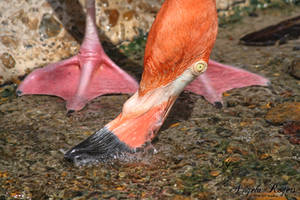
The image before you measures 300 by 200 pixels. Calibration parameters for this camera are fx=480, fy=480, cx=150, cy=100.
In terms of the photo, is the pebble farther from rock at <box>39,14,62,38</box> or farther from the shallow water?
rock at <box>39,14,62,38</box>

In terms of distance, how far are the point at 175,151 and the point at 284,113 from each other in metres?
0.73

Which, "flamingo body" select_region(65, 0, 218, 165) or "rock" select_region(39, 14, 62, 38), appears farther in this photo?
"rock" select_region(39, 14, 62, 38)

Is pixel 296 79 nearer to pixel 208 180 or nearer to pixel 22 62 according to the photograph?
pixel 208 180

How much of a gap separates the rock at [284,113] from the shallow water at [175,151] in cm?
1

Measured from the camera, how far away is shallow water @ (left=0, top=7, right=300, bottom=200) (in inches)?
84.5

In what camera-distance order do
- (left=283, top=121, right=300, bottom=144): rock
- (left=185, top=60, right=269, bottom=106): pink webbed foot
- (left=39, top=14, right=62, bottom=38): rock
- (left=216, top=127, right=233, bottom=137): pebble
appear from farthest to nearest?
1. (left=39, top=14, right=62, bottom=38): rock
2. (left=185, top=60, right=269, bottom=106): pink webbed foot
3. (left=216, top=127, right=233, bottom=137): pebble
4. (left=283, top=121, right=300, bottom=144): rock

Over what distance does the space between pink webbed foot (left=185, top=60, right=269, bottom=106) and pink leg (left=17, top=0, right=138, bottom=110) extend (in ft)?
1.40

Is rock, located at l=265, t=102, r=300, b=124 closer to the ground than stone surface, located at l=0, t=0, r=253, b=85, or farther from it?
closer to the ground

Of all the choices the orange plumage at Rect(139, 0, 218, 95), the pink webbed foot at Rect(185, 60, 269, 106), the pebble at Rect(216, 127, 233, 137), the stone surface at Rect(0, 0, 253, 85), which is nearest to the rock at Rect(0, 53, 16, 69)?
the stone surface at Rect(0, 0, 253, 85)

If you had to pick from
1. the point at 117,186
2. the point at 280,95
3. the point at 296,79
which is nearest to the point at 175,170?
the point at 117,186

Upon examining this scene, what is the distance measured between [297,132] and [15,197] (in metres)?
1.46

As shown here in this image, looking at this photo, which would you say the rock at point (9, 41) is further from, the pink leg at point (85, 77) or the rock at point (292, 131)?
the rock at point (292, 131)

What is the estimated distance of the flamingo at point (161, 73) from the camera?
2170mm

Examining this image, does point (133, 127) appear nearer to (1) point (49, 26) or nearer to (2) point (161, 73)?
(2) point (161, 73)
